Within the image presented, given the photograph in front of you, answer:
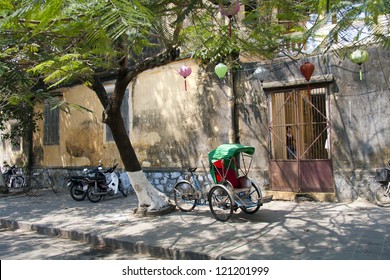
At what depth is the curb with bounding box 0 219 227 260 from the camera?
5.34 m

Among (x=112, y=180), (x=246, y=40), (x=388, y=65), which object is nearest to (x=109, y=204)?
(x=112, y=180)

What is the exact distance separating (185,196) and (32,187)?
812cm

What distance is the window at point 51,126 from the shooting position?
45.8 ft

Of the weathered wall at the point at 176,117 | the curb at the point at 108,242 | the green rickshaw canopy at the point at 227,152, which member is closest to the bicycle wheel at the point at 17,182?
the weathered wall at the point at 176,117

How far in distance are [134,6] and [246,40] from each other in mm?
3809

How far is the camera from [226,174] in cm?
725

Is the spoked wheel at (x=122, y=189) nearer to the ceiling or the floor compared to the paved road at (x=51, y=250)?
nearer to the ceiling

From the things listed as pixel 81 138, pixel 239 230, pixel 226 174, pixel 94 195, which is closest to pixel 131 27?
pixel 239 230

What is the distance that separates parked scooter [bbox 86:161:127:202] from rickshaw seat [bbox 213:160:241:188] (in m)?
Result: 4.46

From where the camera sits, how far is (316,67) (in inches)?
339

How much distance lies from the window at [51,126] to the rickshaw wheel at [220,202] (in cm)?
887

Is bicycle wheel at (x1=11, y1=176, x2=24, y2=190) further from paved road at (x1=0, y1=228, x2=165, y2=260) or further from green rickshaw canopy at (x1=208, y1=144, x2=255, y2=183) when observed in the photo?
green rickshaw canopy at (x1=208, y1=144, x2=255, y2=183)

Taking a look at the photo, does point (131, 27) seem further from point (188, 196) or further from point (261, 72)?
point (261, 72)

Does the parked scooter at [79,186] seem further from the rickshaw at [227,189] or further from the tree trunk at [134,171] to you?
the rickshaw at [227,189]
